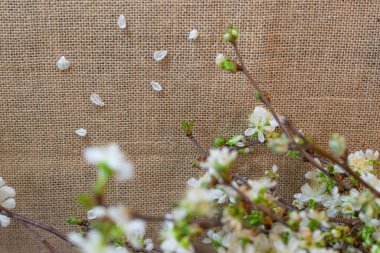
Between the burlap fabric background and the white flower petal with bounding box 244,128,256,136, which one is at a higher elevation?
the burlap fabric background

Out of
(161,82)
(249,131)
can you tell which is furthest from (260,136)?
(161,82)

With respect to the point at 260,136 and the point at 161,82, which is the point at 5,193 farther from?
the point at 260,136

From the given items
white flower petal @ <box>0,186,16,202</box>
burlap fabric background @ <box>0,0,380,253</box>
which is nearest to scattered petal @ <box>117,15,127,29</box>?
burlap fabric background @ <box>0,0,380,253</box>

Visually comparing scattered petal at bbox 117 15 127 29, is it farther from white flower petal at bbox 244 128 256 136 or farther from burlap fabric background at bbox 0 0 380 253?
white flower petal at bbox 244 128 256 136

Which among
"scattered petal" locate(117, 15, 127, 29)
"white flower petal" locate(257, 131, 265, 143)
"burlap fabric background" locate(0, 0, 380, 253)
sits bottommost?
"white flower petal" locate(257, 131, 265, 143)

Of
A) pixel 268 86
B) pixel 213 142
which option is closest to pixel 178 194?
pixel 213 142
